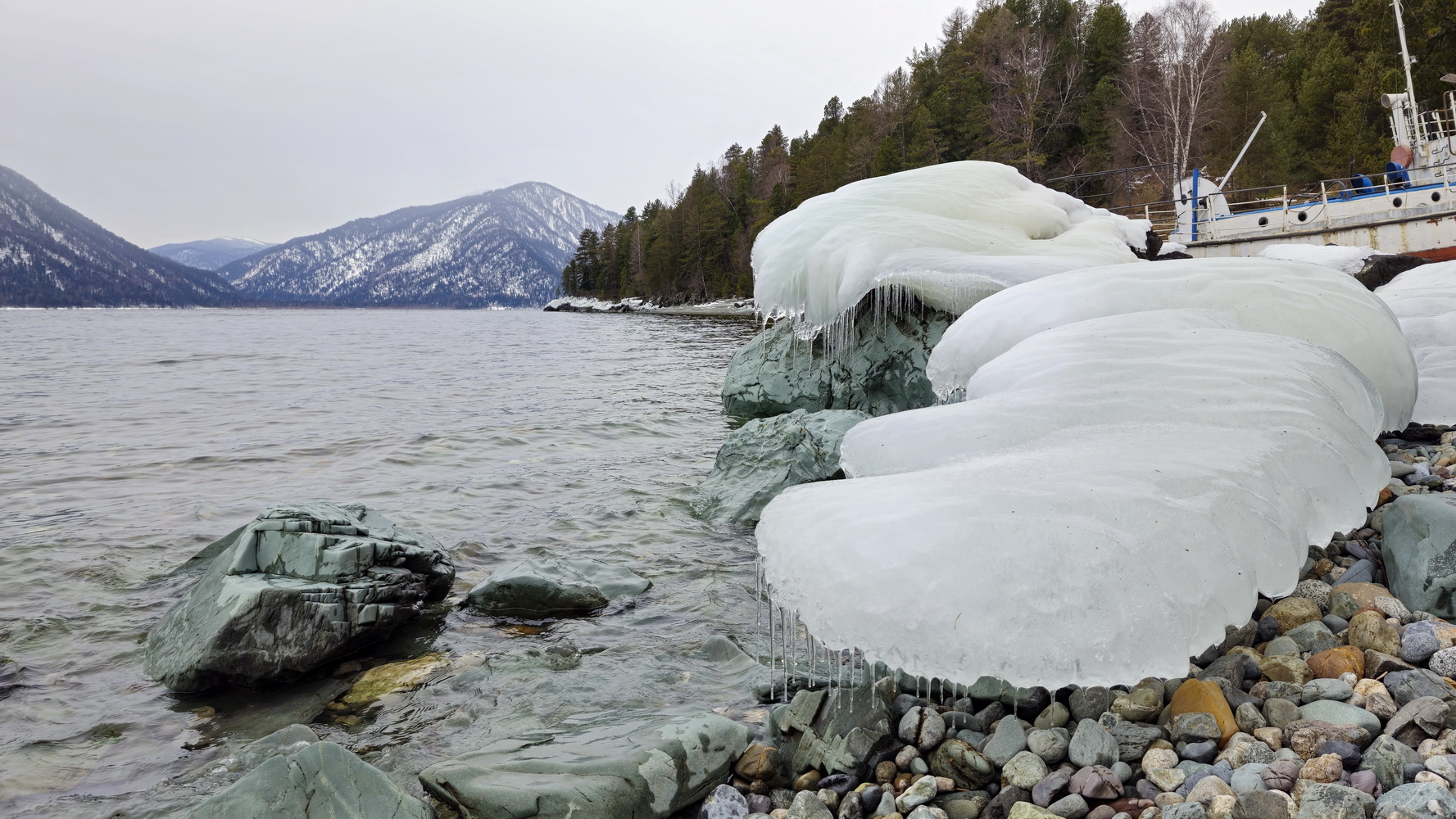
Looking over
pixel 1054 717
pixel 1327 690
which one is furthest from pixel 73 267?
pixel 1327 690

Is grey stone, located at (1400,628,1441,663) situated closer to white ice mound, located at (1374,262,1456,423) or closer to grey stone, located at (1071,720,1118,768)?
grey stone, located at (1071,720,1118,768)

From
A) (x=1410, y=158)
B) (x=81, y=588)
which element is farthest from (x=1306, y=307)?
(x=1410, y=158)

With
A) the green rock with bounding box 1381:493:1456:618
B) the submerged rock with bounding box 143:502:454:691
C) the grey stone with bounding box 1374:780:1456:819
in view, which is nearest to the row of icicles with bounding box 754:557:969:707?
the grey stone with bounding box 1374:780:1456:819

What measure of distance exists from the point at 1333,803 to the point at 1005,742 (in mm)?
878

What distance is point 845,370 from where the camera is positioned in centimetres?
857

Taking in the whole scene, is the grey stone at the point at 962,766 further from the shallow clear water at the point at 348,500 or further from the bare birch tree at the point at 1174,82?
the bare birch tree at the point at 1174,82

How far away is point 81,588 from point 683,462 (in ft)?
17.1

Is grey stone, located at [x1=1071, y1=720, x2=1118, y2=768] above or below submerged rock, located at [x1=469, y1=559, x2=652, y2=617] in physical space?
above

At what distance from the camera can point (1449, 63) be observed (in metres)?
29.2

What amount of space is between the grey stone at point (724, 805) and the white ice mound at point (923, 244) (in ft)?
16.2

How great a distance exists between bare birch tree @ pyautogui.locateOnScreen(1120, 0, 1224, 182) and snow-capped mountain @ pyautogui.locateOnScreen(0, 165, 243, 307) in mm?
138814

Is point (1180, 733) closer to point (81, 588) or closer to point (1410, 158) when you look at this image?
point (81, 588)

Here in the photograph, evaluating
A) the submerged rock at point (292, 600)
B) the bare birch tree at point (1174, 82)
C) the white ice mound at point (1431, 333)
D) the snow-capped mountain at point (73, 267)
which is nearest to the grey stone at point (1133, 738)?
the submerged rock at point (292, 600)

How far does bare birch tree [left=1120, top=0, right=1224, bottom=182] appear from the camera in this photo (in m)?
32.6
